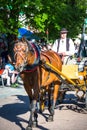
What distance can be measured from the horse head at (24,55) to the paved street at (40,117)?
1426 mm

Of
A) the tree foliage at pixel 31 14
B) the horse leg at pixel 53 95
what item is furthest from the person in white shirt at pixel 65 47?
the tree foliage at pixel 31 14

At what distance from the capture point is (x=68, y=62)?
431 inches

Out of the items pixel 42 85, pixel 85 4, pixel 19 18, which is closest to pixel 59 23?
pixel 19 18

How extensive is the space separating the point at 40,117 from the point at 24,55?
2444mm

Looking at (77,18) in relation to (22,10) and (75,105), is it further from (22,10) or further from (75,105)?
(75,105)

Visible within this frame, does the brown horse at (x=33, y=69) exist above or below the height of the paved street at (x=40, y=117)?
above

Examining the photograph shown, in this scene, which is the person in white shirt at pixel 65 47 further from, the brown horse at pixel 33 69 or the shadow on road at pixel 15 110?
the shadow on road at pixel 15 110

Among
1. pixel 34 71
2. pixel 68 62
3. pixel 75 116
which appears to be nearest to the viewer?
pixel 34 71

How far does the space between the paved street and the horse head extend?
4.68ft

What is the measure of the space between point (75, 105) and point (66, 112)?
753 mm

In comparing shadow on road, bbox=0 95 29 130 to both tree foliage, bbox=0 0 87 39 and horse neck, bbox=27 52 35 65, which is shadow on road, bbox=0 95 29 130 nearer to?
horse neck, bbox=27 52 35 65

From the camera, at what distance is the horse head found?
298 inches

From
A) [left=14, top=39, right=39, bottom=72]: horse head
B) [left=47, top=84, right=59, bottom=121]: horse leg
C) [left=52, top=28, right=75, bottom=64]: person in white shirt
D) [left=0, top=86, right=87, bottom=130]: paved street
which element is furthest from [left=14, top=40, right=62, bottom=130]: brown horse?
[left=52, top=28, right=75, bottom=64]: person in white shirt

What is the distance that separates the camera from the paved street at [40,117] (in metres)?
8.77
